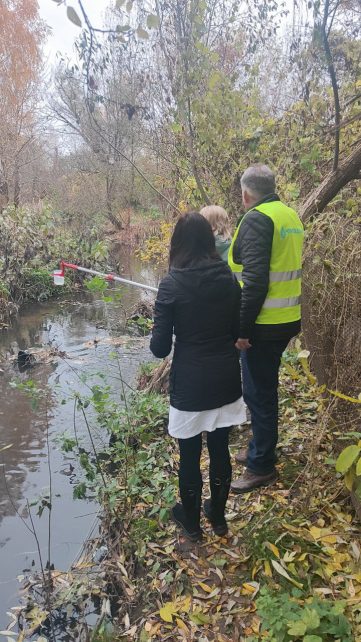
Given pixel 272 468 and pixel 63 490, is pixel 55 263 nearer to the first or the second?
pixel 63 490

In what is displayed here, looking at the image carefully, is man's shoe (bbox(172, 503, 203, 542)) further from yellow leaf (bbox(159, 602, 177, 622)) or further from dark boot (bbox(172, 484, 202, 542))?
yellow leaf (bbox(159, 602, 177, 622))

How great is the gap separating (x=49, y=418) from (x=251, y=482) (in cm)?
316

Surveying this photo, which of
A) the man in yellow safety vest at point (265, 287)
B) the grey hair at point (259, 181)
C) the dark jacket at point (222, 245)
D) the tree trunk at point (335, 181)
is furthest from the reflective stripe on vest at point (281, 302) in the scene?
the tree trunk at point (335, 181)

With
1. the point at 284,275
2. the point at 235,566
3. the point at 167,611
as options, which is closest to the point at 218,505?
the point at 235,566

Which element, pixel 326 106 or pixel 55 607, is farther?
pixel 326 106

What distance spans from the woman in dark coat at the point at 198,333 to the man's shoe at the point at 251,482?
25.9 inches

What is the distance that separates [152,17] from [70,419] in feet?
14.4

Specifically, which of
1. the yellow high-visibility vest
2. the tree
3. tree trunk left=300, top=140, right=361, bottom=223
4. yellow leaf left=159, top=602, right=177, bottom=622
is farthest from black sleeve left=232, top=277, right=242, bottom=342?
the tree

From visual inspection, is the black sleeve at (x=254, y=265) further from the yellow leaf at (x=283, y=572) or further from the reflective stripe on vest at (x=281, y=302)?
the yellow leaf at (x=283, y=572)

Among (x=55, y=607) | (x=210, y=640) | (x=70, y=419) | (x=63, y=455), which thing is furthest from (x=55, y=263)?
(x=210, y=640)

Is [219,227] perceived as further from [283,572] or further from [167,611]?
[167,611]

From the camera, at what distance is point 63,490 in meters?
4.01

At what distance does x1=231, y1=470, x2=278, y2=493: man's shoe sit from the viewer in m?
2.87

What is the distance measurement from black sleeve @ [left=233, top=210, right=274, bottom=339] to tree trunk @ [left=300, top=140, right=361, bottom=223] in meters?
1.46
